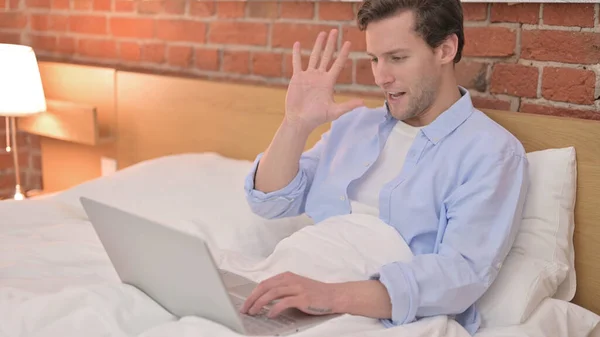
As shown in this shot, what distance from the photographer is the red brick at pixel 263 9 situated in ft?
8.18

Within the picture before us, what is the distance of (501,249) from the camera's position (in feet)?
4.85

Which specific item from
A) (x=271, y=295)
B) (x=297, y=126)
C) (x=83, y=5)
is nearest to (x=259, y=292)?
(x=271, y=295)

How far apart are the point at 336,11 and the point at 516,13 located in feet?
1.98

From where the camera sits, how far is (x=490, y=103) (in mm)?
1977

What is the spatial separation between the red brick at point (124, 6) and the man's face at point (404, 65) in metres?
1.55

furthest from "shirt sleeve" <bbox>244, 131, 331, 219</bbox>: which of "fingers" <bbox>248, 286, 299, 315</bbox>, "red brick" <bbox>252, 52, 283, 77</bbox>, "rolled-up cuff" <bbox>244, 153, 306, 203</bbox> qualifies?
"red brick" <bbox>252, 52, 283, 77</bbox>

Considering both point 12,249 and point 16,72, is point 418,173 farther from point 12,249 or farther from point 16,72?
point 16,72

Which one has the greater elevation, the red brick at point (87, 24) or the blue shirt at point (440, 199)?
the red brick at point (87, 24)

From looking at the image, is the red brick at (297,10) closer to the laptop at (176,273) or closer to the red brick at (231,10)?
the red brick at (231,10)

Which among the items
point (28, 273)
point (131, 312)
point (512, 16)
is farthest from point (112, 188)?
point (512, 16)

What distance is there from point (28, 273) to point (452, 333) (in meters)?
0.89

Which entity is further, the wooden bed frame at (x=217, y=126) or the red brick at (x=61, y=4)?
the red brick at (x=61, y=4)

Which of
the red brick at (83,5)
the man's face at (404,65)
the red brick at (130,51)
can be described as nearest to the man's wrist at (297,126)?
the man's face at (404,65)

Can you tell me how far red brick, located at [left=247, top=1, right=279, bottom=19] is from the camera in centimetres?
249
